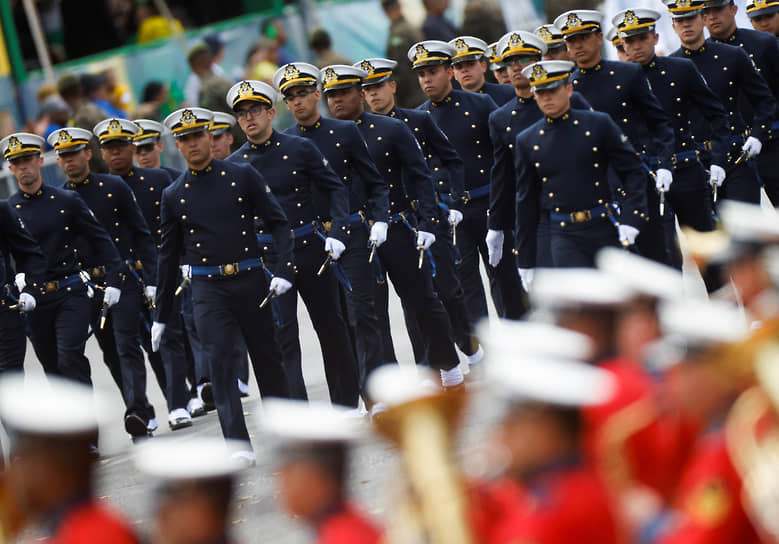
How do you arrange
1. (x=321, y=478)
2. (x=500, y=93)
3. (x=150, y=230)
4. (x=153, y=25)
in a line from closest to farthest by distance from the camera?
(x=321, y=478) < (x=500, y=93) < (x=150, y=230) < (x=153, y=25)

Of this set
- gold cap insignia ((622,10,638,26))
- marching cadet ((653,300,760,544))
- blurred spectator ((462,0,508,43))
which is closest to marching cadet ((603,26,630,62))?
gold cap insignia ((622,10,638,26))

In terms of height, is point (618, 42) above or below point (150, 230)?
above

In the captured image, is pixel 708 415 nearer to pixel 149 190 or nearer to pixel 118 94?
pixel 149 190

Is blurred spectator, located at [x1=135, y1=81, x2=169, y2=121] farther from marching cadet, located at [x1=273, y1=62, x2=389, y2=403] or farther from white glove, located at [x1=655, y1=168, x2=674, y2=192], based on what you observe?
white glove, located at [x1=655, y1=168, x2=674, y2=192]

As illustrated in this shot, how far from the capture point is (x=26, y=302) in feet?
33.7

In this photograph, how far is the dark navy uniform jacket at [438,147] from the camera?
10.4m

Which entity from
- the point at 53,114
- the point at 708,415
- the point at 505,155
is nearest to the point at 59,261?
the point at 505,155

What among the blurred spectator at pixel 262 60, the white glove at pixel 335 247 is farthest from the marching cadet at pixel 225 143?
the blurred spectator at pixel 262 60

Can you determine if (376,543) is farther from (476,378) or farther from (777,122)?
(777,122)

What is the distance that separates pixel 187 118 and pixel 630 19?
3.39 m

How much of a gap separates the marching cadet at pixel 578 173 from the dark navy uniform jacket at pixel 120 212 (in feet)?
11.6

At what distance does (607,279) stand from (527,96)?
16.9ft

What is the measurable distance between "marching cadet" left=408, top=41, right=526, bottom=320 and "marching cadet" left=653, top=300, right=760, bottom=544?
20.4 feet

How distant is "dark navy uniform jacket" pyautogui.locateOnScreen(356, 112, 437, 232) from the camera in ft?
32.4
